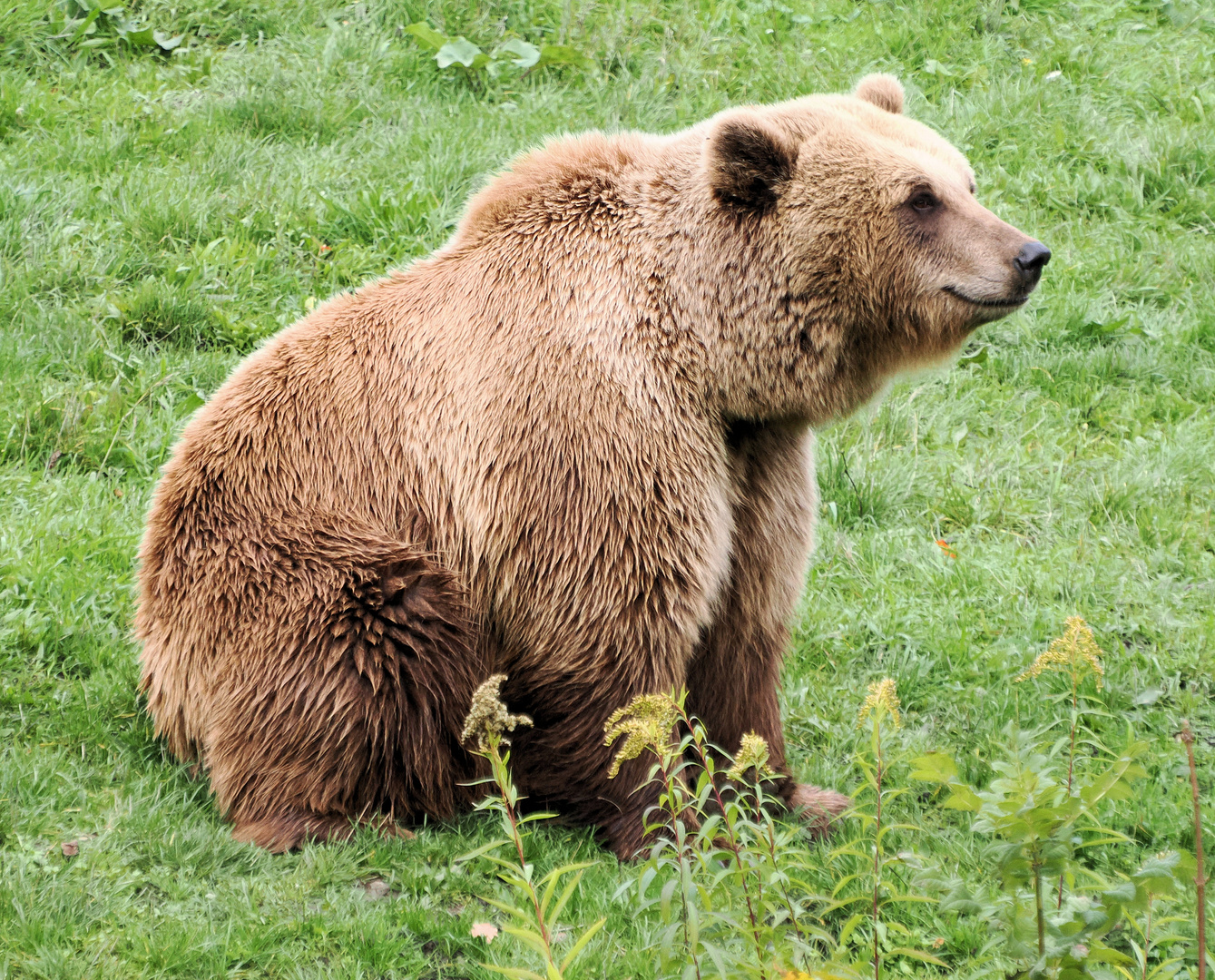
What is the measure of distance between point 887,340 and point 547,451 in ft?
3.80

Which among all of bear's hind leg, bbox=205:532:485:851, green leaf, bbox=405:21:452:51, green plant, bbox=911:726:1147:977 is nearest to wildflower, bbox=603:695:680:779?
green plant, bbox=911:726:1147:977

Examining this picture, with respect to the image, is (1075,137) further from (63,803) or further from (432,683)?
(63,803)

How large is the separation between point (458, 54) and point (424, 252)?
6.78 feet

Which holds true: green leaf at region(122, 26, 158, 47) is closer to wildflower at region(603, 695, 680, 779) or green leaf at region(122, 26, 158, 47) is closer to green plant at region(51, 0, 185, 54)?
green plant at region(51, 0, 185, 54)

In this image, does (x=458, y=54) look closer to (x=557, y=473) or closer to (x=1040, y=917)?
(x=557, y=473)

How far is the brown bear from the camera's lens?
416 cm

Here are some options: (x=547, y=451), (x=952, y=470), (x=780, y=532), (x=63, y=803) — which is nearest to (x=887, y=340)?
(x=780, y=532)

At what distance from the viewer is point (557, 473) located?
418cm

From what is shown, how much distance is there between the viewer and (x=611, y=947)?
11.8 feet

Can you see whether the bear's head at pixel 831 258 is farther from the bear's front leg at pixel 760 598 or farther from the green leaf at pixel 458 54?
the green leaf at pixel 458 54

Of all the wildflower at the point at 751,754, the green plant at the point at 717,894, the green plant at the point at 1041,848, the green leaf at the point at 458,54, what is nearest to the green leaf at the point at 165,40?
the green leaf at the point at 458,54

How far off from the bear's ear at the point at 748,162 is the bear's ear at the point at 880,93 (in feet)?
2.07

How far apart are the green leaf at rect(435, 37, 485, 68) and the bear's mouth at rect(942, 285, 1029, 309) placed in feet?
17.7

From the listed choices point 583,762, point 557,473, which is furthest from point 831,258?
point 583,762
